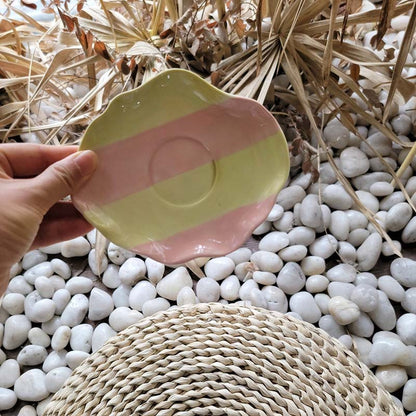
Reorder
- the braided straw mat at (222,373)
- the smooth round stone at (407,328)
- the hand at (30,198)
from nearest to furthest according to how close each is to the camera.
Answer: the hand at (30,198) < the braided straw mat at (222,373) < the smooth round stone at (407,328)

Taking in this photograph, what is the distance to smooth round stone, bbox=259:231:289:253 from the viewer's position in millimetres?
866

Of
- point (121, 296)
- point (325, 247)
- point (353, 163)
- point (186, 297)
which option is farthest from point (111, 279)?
point (353, 163)

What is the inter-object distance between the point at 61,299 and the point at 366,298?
1.54 feet

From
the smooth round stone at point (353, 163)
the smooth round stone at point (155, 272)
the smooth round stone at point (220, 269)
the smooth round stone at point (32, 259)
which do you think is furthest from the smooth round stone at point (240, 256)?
the smooth round stone at point (32, 259)

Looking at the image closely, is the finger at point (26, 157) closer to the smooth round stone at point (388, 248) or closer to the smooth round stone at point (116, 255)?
the smooth round stone at point (116, 255)

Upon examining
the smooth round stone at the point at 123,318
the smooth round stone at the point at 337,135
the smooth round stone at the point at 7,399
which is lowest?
the smooth round stone at the point at 7,399

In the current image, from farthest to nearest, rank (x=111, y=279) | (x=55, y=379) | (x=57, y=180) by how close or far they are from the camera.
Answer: (x=111, y=279) → (x=55, y=379) → (x=57, y=180)

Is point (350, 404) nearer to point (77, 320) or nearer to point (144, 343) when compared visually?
point (144, 343)

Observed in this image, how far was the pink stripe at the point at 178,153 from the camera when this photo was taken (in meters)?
0.59

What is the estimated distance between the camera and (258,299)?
2.69 feet

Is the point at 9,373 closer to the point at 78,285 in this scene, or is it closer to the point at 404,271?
the point at 78,285

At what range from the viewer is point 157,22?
96 centimetres

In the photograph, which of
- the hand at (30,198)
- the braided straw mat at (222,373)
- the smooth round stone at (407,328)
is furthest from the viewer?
the smooth round stone at (407,328)

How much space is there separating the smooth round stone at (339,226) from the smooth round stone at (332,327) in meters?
0.14
